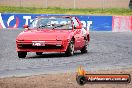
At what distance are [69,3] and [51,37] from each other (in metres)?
41.6

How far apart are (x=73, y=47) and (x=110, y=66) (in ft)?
12.6

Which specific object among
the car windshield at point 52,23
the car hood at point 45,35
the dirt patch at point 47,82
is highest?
the dirt patch at point 47,82

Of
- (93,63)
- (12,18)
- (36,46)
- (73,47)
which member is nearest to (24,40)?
(36,46)

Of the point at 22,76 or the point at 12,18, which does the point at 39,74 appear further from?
the point at 12,18

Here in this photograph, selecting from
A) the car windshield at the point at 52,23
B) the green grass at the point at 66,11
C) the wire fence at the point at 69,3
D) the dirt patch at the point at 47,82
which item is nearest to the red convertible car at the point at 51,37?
the car windshield at the point at 52,23

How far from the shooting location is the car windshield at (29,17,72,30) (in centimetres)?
1812

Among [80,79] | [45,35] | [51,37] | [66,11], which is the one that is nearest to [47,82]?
[80,79]

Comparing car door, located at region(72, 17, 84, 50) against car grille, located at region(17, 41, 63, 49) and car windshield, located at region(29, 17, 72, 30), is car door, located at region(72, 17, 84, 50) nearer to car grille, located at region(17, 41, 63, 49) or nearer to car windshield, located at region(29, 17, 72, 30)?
car windshield, located at region(29, 17, 72, 30)

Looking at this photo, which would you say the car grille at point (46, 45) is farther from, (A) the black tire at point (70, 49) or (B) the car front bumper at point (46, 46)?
(A) the black tire at point (70, 49)

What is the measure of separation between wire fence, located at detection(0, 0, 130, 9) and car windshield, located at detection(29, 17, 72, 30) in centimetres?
3895

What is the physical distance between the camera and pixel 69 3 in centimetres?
5828

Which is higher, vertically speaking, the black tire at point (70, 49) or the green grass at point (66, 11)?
the black tire at point (70, 49)

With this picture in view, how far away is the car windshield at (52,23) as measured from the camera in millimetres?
18125

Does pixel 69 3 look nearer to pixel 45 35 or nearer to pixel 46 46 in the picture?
pixel 45 35
